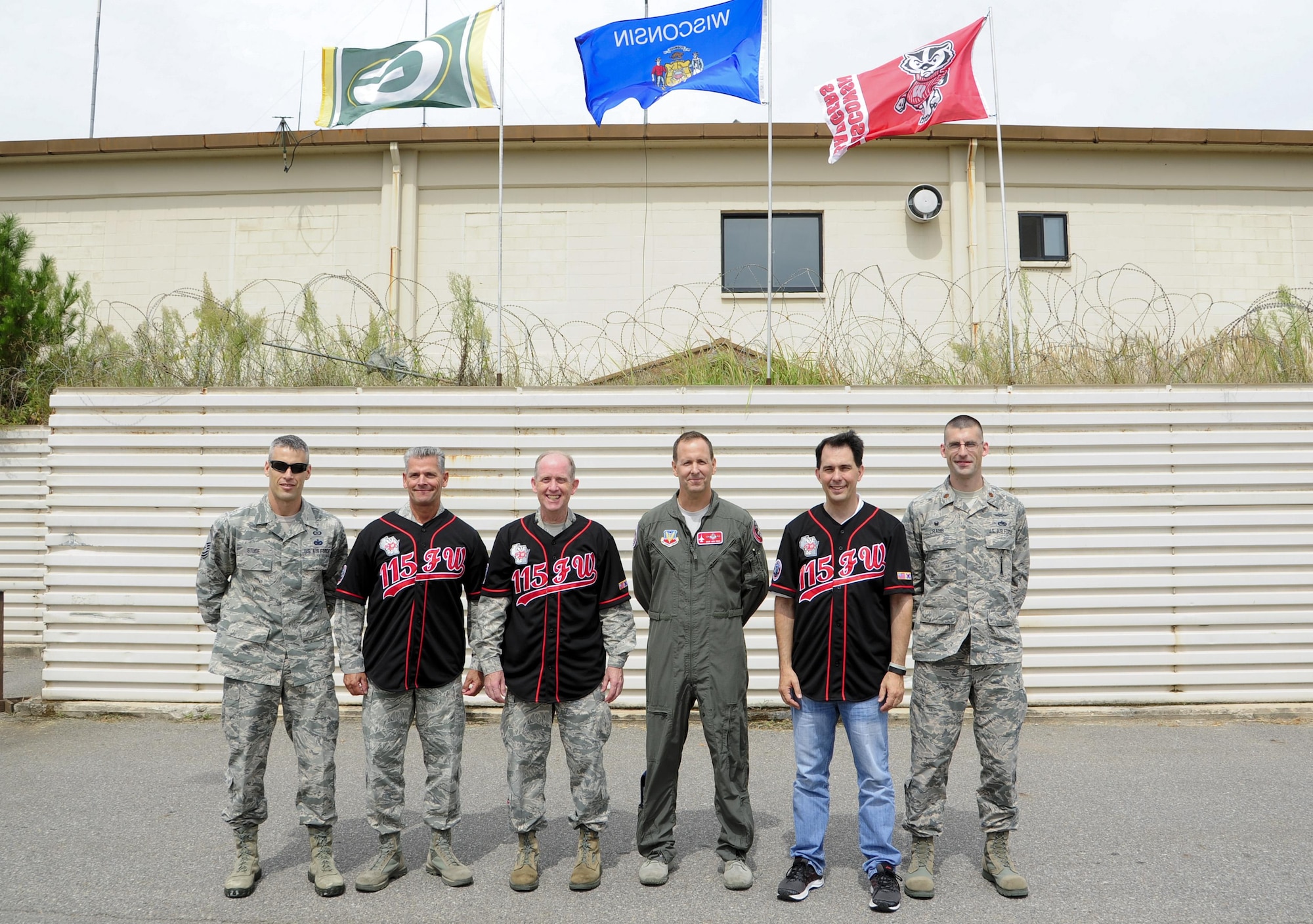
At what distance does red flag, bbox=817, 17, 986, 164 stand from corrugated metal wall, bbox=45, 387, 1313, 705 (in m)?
3.26

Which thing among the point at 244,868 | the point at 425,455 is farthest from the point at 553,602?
the point at 244,868

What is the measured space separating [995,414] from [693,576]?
409 cm

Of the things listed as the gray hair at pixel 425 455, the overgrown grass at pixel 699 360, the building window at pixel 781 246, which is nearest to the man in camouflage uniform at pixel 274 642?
the gray hair at pixel 425 455

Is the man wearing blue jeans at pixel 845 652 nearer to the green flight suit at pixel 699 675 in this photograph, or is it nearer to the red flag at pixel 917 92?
the green flight suit at pixel 699 675

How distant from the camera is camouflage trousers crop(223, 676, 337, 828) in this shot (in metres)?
4.24

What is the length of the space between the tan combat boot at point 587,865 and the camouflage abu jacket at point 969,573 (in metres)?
1.77

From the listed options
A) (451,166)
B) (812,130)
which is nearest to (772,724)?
(812,130)

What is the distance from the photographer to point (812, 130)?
12.2 metres

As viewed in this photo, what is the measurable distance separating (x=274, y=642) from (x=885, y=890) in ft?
9.82

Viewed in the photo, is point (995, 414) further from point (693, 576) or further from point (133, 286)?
point (133, 286)

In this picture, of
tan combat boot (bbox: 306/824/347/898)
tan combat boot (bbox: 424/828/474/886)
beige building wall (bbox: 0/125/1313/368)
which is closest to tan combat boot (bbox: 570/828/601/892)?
tan combat boot (bbox: 424/828/474/886)

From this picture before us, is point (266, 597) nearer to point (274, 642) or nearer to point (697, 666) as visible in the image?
point (274, 642)

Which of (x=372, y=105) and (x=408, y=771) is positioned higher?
(x=372, y=105)

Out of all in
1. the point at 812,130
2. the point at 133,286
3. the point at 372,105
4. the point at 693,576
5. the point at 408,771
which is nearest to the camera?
the point at 693,576
